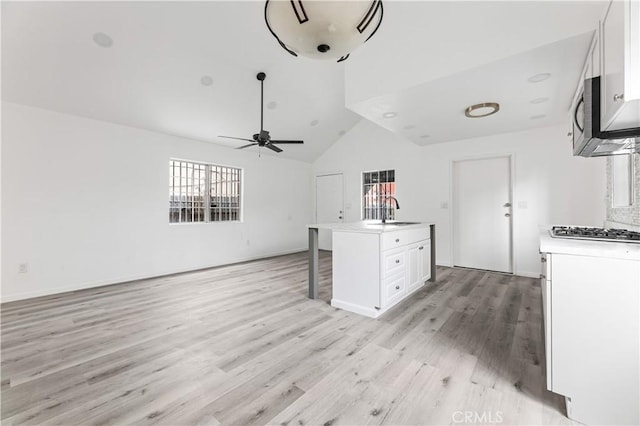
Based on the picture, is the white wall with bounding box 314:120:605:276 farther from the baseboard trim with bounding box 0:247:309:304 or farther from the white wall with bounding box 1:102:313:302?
the baseboard trim with bounding box 0:247:309:304

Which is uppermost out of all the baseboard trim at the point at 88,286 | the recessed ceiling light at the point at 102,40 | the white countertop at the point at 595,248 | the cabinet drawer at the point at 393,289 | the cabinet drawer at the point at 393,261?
the recessed ceiling light at the point at 102,40

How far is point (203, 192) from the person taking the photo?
529cm

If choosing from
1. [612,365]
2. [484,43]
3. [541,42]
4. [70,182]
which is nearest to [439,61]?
[484,43]

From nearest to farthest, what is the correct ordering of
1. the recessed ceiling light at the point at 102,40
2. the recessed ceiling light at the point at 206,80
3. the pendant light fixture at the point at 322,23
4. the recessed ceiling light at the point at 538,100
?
the pendant light fixture at the point at 322,23 → the recessed ceiling light at the point at 102,40 → the recessed ceiling light at the point at 538,100 → the recessed ceiling light at the point at 206,80

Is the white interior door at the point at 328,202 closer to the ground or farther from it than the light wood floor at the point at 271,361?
farther from it

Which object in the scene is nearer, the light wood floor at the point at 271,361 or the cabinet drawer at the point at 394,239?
the light wood floor at the point at 271,361

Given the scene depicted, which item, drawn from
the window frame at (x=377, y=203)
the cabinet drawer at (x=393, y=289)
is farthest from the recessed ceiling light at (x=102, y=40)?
the window frame at (x=377, y=203)

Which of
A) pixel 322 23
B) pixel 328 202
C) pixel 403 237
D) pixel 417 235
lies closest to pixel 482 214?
pixel 417 235

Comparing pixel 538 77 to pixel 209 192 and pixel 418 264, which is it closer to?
pixel 418 264

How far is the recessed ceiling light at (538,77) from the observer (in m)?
2.48

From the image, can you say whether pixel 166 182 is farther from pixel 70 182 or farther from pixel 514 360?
pixel 514 360

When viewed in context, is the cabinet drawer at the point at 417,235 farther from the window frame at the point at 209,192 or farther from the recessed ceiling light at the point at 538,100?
the window frame at the point at 209,192

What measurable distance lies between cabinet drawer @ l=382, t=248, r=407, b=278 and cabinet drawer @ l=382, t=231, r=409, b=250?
59mm

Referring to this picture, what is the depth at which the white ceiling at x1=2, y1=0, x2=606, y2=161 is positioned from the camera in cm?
223
